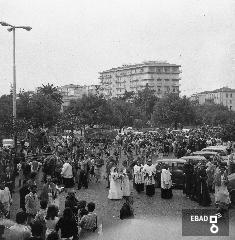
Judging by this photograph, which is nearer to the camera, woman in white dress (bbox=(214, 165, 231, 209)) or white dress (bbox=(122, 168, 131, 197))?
woman in white dress (bbox=(214, 165, 231, 209))

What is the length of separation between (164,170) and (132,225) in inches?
416

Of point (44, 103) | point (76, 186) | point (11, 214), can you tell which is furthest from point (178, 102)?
point (11, 214)

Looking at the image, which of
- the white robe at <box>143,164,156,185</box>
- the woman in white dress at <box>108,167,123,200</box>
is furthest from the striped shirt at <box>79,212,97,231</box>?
the white robe at <box>143,164,156,185</box>

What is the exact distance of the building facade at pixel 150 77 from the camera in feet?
520

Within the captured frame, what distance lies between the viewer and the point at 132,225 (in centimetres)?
720

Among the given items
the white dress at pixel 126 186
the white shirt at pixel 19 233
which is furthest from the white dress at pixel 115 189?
the white shirt at pixel 19 233

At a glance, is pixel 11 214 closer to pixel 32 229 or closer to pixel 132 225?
pixel 32 229

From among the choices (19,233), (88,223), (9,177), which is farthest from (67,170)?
(19,233)

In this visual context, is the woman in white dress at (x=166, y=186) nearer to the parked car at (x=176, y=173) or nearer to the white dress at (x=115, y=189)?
the white dress at (x=115, y=189)

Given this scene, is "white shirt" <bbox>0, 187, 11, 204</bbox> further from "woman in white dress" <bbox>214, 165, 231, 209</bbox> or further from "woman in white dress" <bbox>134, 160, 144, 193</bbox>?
"woman in white dress" <bbox>134, 160, 144, 193</bbox>

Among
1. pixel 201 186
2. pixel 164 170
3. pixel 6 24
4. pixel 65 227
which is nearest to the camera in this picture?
pixel 65 227

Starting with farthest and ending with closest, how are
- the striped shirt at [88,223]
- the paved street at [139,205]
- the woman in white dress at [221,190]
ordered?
the woman in white dress at [221,190], the paved street at [139,205], the striped shirt at [88,223]

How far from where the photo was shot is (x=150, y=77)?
158m

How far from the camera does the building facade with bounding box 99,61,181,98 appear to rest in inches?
6245
